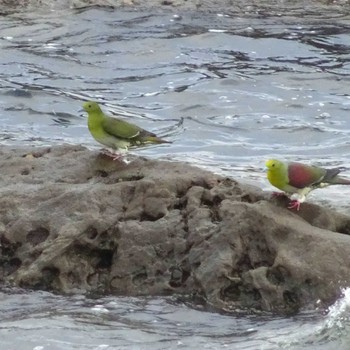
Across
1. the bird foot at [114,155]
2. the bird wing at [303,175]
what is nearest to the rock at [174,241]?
the bird wing at [303,175]

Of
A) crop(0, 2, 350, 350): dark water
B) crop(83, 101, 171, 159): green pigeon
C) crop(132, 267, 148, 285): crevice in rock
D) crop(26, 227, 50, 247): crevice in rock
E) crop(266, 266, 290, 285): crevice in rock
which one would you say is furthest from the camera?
crop(0, 2, 350, 350): dark water

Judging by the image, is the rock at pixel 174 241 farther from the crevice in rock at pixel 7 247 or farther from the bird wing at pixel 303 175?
the bird wing at pixel 303 175

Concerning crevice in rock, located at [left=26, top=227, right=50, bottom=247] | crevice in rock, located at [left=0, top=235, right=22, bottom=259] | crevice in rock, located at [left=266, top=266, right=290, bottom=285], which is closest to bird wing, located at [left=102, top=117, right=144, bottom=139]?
crevice in rock, located at [left=26, top=227, right=50, bottom=247]

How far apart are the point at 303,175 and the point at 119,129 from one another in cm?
148

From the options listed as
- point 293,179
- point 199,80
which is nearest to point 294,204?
point 293,179

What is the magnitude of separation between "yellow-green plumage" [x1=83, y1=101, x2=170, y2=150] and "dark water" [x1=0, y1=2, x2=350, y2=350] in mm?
1432

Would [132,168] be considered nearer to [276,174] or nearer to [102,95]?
[276,174]

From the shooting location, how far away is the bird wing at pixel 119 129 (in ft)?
24.8

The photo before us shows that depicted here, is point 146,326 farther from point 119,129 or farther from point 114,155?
point 119,129

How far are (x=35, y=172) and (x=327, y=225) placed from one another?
1.94 meters

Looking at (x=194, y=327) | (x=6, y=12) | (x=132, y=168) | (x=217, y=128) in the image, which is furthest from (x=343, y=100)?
(x=194, y=327)

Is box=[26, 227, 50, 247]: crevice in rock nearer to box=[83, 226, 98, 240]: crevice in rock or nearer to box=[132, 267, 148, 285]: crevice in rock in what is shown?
box=[83, 226, 98, 240]: crevice in rock

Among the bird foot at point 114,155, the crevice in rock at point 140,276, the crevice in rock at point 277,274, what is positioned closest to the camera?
the crevice in rock at point 277,274

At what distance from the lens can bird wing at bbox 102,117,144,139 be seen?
7559mm
